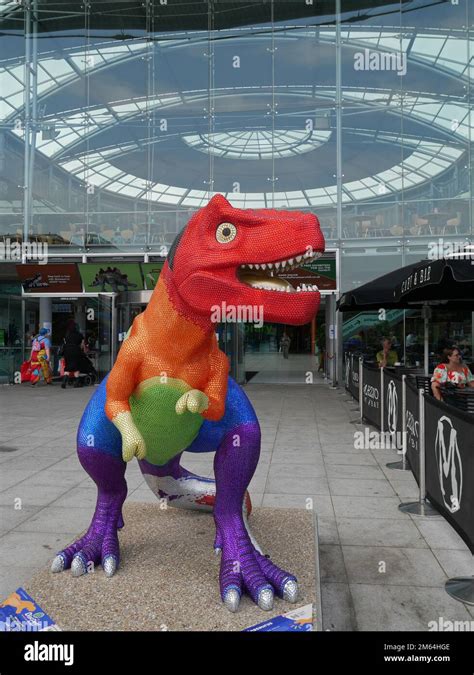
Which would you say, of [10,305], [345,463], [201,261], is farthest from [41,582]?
[10,305]

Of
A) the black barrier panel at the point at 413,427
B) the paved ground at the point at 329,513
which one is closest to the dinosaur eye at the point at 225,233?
the paved ground at the point at 329,513

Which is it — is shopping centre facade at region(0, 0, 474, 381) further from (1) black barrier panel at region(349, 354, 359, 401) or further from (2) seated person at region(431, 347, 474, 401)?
(2) seated person at region(431, 347, 474, 401)

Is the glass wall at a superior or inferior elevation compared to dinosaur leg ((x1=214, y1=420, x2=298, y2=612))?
superior

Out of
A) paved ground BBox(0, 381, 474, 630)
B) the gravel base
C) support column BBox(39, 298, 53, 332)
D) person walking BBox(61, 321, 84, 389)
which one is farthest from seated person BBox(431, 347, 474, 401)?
support column BBox(39, 298, 53, 332)

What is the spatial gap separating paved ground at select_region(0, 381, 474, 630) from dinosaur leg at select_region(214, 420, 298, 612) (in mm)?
489

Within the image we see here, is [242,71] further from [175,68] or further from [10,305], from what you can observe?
[10,305]

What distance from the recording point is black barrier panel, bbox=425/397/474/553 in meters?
3.35

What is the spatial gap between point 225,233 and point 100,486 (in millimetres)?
1610

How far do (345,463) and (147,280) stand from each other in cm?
1047

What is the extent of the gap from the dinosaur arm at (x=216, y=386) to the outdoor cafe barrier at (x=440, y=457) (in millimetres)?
1598

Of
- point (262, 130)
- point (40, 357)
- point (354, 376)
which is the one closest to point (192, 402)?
point (354, 376)

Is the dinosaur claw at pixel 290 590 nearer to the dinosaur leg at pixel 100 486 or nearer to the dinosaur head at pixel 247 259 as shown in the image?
the dinosaur leg at pixel 100 486

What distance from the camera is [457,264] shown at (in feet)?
17.2

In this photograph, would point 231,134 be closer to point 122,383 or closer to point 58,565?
point 122,383
